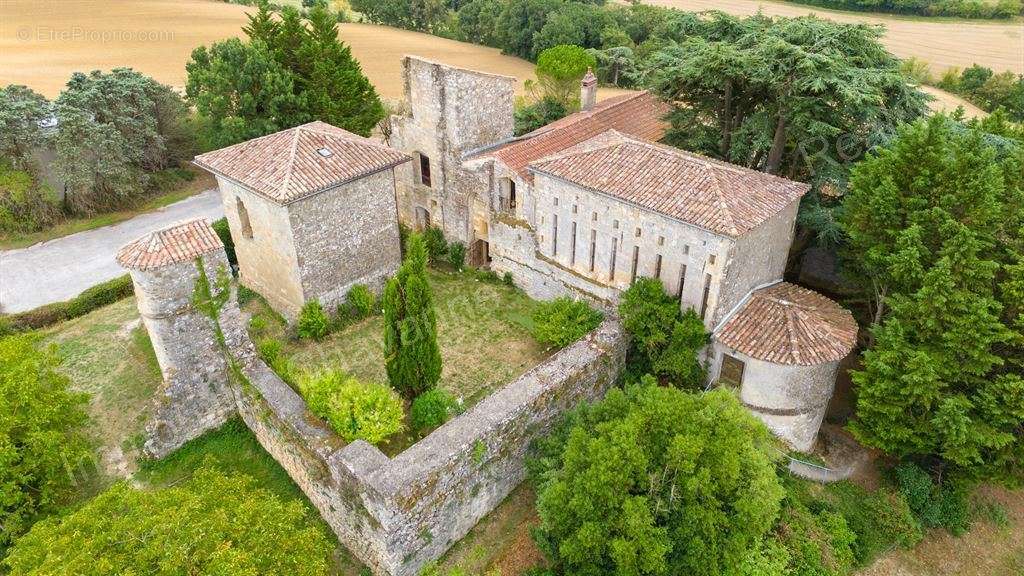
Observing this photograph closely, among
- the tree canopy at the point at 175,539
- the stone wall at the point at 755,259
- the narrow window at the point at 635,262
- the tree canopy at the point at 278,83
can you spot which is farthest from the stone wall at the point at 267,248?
the stone wall at the point at 755,259

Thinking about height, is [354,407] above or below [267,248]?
below

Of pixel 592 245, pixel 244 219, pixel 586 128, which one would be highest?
pixel 586 128

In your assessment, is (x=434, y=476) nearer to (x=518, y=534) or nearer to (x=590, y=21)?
(x=518, y=534)

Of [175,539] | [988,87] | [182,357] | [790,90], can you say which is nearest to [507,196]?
[790,90]

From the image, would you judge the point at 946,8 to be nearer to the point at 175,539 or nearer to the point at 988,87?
the point at 988,87

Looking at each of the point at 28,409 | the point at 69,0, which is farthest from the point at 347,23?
the point at 28,409

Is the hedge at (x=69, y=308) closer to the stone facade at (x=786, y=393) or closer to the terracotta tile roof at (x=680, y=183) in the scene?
the terracotta tile roof at (x=680, y=183)

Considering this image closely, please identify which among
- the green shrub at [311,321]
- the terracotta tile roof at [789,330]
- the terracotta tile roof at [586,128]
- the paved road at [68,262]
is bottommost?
the paved road at [68,262]
